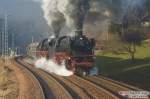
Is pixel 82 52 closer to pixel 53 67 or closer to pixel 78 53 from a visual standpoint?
pixel 78 53

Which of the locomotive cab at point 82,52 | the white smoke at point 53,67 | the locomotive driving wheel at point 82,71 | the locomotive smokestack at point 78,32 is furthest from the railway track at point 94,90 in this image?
the white smoke at point 53,67

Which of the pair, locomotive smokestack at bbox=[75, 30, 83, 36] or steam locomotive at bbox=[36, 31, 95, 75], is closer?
steam locomotive at bbox=[36, 31, 95, 75]

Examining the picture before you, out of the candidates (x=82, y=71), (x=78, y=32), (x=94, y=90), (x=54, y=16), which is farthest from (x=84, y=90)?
(x=54, y=16)

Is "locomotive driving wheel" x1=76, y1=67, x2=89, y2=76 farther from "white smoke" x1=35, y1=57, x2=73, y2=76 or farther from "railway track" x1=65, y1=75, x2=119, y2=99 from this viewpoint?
"railway track" x1=65, y1=75, x2=119, y2=99

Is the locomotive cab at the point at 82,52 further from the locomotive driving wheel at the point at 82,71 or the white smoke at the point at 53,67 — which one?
the white smoke at the point at 53,67

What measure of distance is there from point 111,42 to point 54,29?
1573 centimetres

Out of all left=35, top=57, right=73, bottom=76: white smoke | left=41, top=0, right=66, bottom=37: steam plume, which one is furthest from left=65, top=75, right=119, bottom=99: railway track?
left=41, top=0, right=66, bottom=37: steam plume

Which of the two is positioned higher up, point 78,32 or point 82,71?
point 78,32

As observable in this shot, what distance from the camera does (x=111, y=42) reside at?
60.4 meters

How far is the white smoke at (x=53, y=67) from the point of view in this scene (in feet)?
121

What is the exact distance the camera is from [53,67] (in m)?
41.7

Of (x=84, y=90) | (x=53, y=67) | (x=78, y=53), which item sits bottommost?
(x=84, y=90)

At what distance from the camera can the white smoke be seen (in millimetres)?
37031

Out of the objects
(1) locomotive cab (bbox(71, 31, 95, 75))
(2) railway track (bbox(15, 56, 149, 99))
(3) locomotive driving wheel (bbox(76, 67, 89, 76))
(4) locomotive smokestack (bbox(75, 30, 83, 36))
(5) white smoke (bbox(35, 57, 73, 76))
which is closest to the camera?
(2) railway track (bbox(15, 56, 149, 99))
